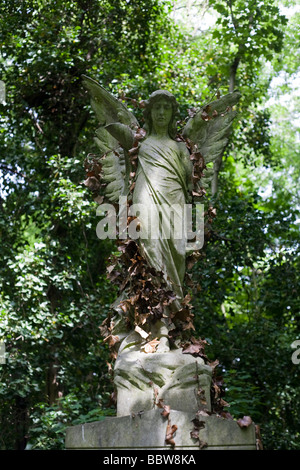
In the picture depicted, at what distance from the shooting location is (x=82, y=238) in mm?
11188

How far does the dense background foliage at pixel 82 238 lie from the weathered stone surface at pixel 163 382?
4208 mm

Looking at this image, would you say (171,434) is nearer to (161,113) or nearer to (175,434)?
(175,434)

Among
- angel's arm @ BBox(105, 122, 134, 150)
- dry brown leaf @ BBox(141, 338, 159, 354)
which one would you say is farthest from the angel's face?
dry brown leaf @ BBox(141, 338, 159, 354)

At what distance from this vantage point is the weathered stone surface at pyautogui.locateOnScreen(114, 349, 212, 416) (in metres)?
4.65

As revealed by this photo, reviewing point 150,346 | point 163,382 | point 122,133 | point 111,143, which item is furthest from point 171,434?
point 111,143

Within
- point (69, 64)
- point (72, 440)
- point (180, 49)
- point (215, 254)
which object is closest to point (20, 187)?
point (69, 64)

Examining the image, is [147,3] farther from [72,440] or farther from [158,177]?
[72,440]

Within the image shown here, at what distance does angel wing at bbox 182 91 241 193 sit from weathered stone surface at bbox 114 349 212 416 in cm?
193

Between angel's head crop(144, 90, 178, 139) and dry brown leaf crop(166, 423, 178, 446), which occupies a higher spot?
angel's head crop(144, 90, 178, 139)

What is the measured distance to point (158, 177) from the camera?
5660 millimetres

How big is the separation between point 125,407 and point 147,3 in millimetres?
8760

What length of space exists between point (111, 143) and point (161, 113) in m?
0.75

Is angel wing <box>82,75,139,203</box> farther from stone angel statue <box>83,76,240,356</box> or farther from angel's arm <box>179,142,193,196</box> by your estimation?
angel's arm <box>179,142,193,196</box>

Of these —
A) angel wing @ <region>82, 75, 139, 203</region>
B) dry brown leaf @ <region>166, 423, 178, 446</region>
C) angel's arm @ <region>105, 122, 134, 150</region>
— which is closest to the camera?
dry brown leaf @ <region>166, 423, 178, 446</region>
